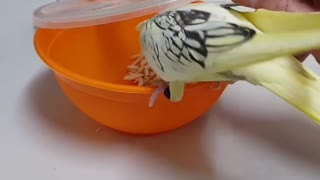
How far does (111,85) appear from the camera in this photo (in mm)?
500

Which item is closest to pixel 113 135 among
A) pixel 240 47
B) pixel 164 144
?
pixel 164 144

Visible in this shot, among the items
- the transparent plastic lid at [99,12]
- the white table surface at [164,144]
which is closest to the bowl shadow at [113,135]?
the white table surface at [164,144]

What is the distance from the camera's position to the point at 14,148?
57cm

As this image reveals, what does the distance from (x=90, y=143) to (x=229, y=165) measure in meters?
0.14

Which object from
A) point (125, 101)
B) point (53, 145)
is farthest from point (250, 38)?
point (53, 145)

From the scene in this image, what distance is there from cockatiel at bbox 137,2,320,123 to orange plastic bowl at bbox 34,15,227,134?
8 centimetres

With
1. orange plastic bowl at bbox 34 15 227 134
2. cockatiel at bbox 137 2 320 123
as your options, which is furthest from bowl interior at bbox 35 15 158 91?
cockatiel at bbox 137 2 320 123

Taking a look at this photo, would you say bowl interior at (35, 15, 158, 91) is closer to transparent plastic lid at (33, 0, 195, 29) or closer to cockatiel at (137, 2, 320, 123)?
transparent plastic lid at (33, 0, 195, 29)

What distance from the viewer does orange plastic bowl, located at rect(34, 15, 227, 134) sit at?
51 centimetres

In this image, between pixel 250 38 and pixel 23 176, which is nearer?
pixel 250 38

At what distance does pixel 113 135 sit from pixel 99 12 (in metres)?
0.14

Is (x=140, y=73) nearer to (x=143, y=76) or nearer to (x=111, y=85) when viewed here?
(x=143, y=76)

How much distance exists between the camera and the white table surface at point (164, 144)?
535mm

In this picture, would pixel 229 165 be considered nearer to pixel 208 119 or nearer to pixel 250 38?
pixel 208 119
